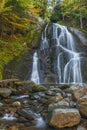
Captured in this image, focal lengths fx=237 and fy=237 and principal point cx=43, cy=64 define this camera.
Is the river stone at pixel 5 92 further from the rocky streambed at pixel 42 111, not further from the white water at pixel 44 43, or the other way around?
the white water at pixel 44 43

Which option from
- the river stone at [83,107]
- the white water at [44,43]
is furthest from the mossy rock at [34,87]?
the white water at [44,43]

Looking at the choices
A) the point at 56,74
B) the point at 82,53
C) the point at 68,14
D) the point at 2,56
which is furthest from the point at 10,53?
the point at 68,14

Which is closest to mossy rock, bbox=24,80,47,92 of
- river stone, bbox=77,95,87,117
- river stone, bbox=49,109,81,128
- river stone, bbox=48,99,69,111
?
river stone, bbox=48,99,69,111

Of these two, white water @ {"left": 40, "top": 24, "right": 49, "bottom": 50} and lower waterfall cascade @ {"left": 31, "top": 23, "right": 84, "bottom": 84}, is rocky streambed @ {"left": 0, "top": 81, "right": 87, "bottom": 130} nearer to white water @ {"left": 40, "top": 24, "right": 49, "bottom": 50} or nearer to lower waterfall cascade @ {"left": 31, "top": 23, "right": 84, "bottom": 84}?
lower waterfall cascade @ {"left": 31, "top": 23, "right": 84, "bottom": 84}

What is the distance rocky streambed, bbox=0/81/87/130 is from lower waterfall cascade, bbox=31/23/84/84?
556 cm

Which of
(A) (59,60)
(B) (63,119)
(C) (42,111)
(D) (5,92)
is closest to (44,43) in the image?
(A) (59,60)

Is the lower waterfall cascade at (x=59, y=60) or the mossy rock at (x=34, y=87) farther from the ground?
the lower waterfall cascade at (x=59, y=60)

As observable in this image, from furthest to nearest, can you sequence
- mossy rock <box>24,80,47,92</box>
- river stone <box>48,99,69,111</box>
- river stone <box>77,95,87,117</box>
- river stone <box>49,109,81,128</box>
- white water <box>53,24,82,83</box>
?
1. white water <box>53,24,82,83</box>
2. mossy rock <box>24,80,47,92</box>
3. river stone <box>48,99,69,111</box>
4. river stone <box>77,95,87,117</box>
5. river stone <box>49,109,81,128</box>

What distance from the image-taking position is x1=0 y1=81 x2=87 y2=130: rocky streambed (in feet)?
21.4

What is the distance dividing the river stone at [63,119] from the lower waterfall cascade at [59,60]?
369 inches

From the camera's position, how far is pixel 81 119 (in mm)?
6930

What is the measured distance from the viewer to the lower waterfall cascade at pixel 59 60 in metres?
16.3

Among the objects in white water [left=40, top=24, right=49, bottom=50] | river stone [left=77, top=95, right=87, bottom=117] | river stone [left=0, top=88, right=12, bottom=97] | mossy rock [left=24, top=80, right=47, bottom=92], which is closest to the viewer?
river stone [left=77, top=95, right=87, bottom=117]

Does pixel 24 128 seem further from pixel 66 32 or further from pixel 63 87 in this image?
pixel 66 32
